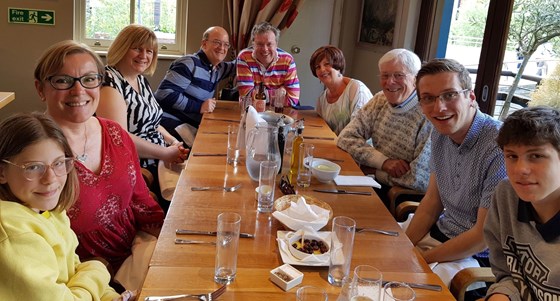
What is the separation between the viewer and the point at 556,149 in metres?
1.22

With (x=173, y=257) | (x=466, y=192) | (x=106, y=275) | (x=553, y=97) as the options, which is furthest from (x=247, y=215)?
(x=553, y=97)

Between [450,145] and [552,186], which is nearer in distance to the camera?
[552,186]

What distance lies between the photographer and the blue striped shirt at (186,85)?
11.4ft

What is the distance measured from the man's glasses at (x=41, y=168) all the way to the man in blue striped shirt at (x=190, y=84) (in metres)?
2.13

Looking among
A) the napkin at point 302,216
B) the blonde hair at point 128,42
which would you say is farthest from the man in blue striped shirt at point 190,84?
the napkin at point 302,216

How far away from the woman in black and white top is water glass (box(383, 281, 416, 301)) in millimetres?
1624

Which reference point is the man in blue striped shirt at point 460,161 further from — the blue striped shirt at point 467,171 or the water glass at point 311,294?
the water glass at point 311,294

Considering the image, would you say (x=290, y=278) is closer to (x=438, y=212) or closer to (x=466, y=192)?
(x=466, y=192)

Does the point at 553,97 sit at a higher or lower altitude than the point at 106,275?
higher

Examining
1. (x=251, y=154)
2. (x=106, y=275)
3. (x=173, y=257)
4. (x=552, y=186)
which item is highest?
(x=552, y=186)

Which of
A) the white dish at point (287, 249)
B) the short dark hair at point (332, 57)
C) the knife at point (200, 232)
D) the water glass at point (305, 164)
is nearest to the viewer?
the white dish at point (287, 249)

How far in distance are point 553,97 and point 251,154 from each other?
172 centimetres

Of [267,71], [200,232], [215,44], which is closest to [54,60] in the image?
[200,232]

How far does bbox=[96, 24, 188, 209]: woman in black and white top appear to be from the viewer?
7.90ft
